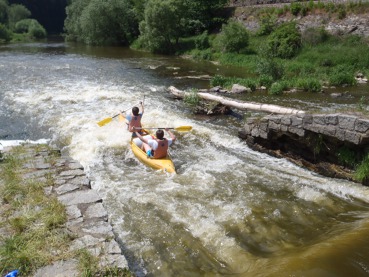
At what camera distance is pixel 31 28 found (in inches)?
2366

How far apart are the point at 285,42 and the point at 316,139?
1956 centimetres

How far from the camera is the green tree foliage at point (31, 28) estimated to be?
59.9 m

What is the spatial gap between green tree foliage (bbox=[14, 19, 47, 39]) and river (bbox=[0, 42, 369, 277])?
165 ft

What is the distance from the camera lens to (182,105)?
15.6m

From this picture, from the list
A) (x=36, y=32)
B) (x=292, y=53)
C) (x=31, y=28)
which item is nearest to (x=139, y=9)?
(x=292, y=53)

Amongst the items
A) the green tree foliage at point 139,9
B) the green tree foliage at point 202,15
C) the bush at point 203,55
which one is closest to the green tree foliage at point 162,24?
the green tree foliage at point 202,15

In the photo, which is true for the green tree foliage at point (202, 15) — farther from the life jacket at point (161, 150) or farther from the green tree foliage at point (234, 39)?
the life jacket at point (161, 150)

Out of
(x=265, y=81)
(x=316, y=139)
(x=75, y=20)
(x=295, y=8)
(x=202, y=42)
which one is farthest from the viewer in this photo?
(x=75, y=20)

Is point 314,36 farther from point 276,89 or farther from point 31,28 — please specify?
point 31,28

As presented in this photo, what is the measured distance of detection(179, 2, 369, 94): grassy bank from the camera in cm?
1927

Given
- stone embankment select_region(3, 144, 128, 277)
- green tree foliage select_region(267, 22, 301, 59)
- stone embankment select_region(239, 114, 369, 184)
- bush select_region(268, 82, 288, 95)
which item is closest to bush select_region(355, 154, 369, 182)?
stone embankment select_region(239, 114, 369, 184)

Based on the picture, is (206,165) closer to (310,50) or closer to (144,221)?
(144,221)

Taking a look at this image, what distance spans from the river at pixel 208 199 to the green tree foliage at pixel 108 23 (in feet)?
95.5

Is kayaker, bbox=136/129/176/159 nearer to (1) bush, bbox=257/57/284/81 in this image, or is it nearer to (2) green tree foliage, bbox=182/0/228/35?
(1) bush, bbox=257/57/284/81
